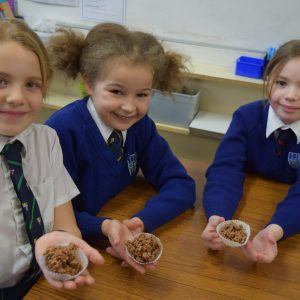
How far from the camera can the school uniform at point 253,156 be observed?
1.27 m

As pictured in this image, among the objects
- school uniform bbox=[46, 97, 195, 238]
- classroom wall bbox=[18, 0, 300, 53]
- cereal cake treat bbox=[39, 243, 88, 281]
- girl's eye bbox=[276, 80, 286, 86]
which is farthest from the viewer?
classroom wall bbox=[18, 0, 300, 53]

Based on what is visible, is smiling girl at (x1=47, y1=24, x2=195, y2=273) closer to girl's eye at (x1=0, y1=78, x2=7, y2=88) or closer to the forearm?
the forearm

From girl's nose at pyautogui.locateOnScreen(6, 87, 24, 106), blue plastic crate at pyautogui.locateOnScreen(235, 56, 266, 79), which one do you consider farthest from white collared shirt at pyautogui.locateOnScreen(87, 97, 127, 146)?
blue plastic crate at pyautogui.locateOnScreen(235, 56, 266, 79)

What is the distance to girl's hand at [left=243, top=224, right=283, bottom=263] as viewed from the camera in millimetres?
947

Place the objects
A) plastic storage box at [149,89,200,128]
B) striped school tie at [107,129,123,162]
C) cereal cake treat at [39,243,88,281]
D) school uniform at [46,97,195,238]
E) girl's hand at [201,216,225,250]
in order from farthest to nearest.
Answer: plastic storage box at [149,89,200,128]
striped school tie at [107,129,123,162]
school uniform at [46,97,195,238]
girl's hand at [201,216,225,250]
cereal cake treat at [39,243,88,281]

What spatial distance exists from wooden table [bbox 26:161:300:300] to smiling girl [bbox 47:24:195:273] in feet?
0.25

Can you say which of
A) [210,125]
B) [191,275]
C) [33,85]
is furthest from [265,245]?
[210,125]

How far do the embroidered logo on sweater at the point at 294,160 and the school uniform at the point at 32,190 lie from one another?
2.75ft

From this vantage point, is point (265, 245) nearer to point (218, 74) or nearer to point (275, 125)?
point (275, 125)

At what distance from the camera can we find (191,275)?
2.95 ft

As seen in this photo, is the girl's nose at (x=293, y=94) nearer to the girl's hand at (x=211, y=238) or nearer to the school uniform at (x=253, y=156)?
the school uniform at (x=253, y=156)

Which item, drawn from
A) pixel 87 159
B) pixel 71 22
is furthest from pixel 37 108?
pixel 71 22

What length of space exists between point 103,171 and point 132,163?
0.44 ft

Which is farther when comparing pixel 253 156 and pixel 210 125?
pixel 210 125
